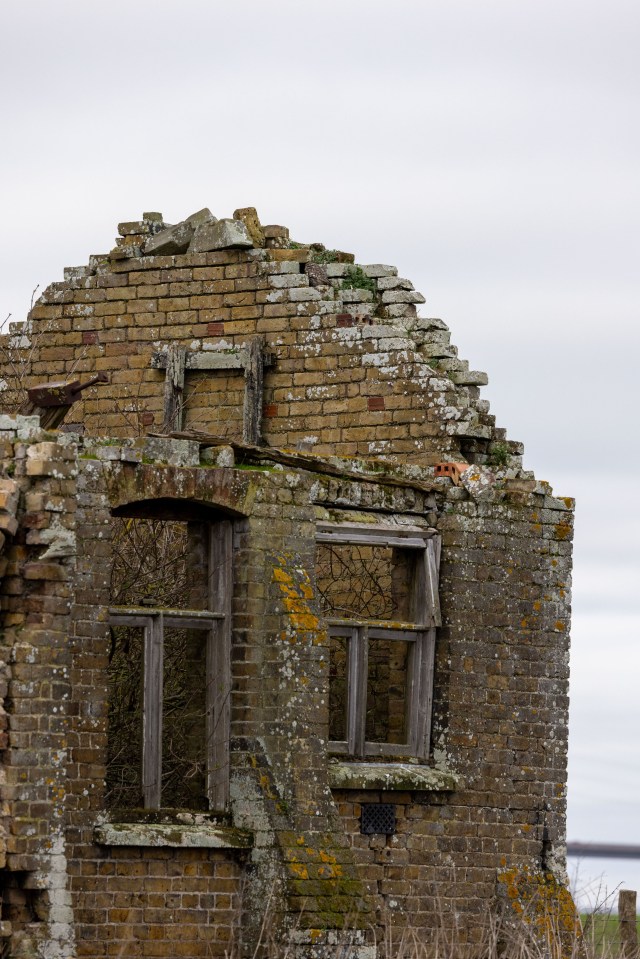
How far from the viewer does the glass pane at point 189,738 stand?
1366 centimetres

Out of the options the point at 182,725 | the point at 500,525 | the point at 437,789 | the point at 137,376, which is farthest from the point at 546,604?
the point at 137,376

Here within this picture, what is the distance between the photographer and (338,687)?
15.6 metres

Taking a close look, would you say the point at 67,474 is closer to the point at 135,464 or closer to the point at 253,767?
the point at 135,464

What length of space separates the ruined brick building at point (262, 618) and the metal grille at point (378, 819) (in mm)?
18

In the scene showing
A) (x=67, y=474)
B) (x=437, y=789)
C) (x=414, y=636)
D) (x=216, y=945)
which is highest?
(x=67, y=474)

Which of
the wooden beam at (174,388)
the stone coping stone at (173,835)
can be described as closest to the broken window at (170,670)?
the stone coping stone at (173,835)

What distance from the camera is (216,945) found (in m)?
13.1

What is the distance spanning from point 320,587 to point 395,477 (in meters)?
1.55

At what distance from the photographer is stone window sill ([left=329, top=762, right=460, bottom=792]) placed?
1412 cm

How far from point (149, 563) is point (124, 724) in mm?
1411

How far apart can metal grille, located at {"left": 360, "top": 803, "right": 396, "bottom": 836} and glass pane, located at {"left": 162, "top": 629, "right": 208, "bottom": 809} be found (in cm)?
129

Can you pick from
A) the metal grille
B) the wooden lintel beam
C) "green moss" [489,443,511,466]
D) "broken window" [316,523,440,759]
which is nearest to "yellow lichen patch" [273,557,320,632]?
"broken window" [316,523,440,759]

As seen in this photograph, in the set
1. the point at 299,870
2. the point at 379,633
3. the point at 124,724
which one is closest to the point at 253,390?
the point at 379,633

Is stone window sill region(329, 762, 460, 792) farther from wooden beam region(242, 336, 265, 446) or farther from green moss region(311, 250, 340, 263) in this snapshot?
green moss region(311, 250, 340, 263)
